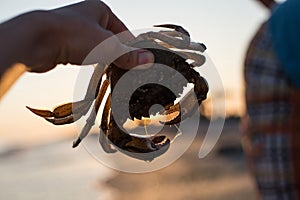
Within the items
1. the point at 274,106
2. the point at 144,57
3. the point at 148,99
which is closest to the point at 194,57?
the point at 148,99

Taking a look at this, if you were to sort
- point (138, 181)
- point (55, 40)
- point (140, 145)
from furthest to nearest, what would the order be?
point (138, 181) → point (140, 145) → point (55, 40)

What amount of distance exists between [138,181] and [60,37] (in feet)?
71.6

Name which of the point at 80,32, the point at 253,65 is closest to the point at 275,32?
the point at 253,65

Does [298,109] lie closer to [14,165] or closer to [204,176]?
[204,176]

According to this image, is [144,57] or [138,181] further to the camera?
[138,181]

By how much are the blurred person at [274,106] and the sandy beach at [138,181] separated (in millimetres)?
13018

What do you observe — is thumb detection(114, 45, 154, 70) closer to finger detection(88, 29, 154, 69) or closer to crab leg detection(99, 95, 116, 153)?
finger detection(88, 29, 154, 69)

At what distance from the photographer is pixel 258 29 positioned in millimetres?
1512

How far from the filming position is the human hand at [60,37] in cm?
167

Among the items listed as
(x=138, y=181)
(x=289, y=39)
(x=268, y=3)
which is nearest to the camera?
(x=289, y=39)

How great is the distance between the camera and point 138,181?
23.5 metres

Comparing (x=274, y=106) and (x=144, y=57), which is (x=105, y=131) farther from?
(x=274, y=106)

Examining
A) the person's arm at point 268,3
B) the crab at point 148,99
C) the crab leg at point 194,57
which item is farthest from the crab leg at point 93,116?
the person's arm at point 268,3

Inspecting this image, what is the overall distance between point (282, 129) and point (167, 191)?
1833cm
